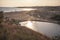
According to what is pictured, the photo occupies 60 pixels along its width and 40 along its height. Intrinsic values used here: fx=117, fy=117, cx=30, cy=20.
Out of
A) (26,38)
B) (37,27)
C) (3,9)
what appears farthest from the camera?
(3,9)

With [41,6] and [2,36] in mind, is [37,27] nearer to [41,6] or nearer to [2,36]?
[41,6]

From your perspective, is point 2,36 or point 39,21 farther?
point 39,21

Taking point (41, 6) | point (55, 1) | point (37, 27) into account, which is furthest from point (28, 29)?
point (55, 1)

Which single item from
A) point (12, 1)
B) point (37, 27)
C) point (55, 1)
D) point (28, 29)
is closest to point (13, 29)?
Answer: point (28, 29)

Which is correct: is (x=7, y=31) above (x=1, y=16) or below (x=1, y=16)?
below

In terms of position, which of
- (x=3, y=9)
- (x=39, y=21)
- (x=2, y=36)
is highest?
(x=3, y=9)

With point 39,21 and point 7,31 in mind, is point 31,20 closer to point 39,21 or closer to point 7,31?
point 39,21

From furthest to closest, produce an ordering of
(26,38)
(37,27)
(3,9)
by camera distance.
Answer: (3,9), (37,27), (26,38)
